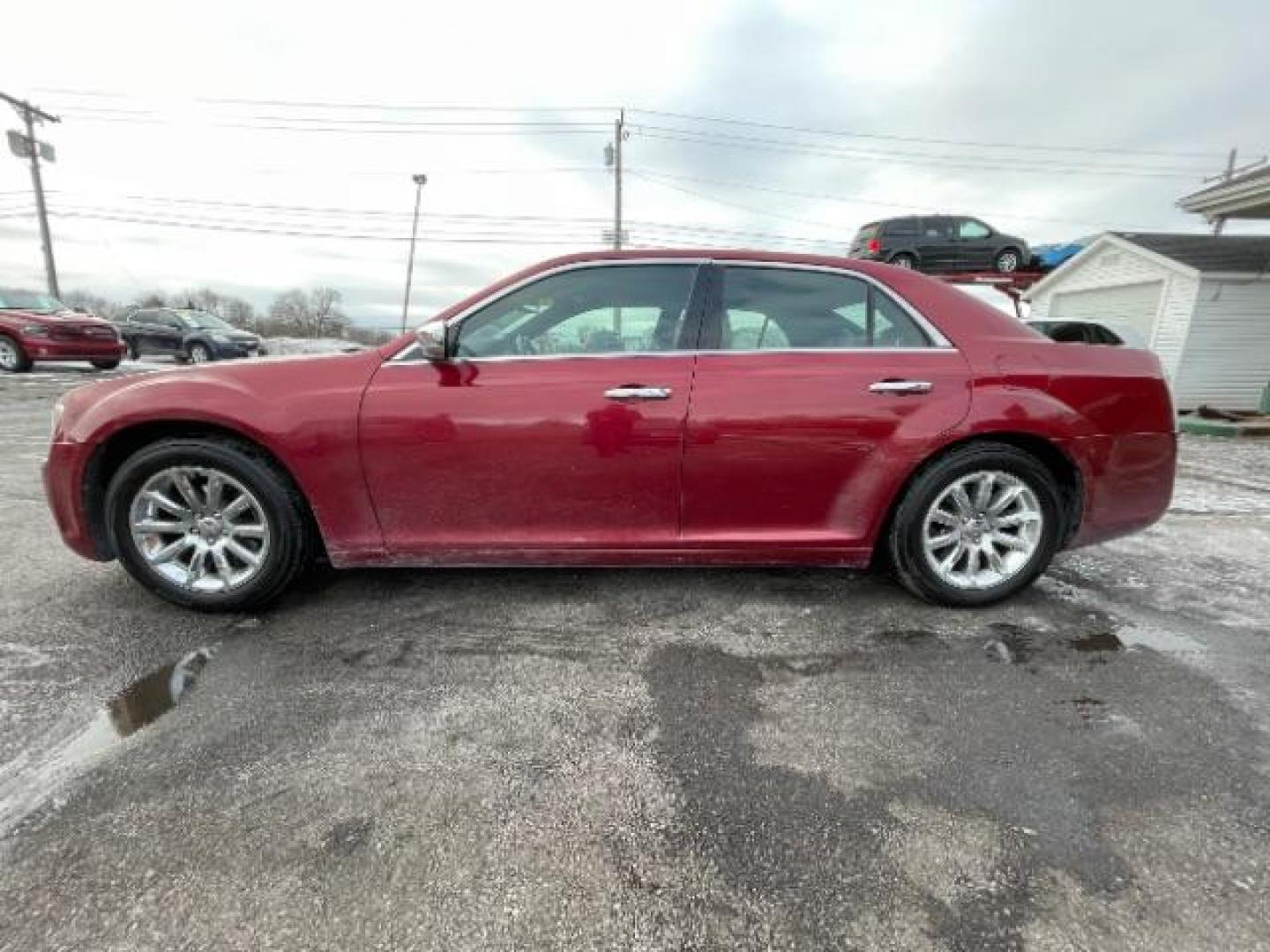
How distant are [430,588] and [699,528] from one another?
1.34m

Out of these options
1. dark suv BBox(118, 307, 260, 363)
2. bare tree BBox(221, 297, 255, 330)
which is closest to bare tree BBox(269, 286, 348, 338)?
bare tree BBox(221, 297, 255, 330)

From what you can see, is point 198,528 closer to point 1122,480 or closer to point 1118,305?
point 1122,480

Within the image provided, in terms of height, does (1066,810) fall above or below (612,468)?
below

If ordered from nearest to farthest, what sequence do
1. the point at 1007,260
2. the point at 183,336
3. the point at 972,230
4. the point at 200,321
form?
the point at 972,230, the point at 1007,260, the point at 183,336, the point at 200,321

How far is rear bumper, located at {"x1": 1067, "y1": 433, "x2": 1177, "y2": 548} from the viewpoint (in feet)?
9.24

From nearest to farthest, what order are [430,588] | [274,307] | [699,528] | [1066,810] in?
[1066,810], [699,528], [430,588], [274,307]

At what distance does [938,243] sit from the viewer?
50.6 feet

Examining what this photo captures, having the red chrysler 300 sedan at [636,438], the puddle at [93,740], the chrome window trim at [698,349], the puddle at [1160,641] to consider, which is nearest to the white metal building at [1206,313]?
the puddle at [1160,641]

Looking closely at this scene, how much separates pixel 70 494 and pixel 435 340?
1.72 metres

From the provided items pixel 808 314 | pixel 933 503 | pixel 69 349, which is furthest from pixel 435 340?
pixel 69 349

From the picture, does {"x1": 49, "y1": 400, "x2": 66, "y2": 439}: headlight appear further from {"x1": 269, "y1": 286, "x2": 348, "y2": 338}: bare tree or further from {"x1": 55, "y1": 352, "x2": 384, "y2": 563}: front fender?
{"x1": 269, "y1": 286, "x2": 348, "y2": 338}: bare tree

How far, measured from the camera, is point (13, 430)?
23.6 feet

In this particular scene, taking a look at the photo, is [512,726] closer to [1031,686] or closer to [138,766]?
[138,766]

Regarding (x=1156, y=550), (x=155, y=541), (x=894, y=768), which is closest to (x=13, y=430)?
(x=155, y=541)
